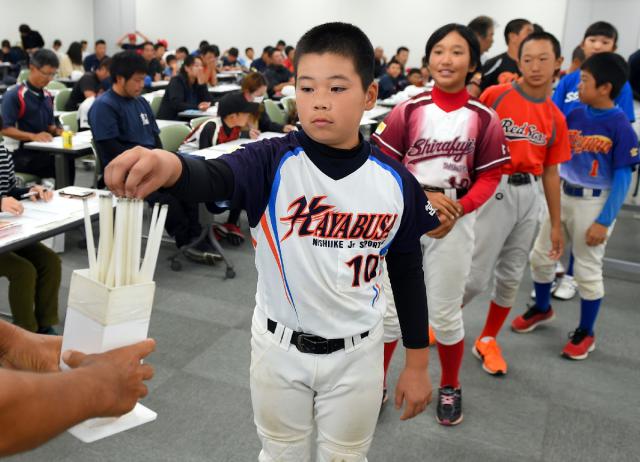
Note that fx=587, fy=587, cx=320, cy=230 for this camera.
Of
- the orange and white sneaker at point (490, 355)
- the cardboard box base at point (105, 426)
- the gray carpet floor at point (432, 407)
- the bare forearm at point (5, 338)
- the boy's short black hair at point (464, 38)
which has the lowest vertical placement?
the gray carpet floor at point (432, 407)

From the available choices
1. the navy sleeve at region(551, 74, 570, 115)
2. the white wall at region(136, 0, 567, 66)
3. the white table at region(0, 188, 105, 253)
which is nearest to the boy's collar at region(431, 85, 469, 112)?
the white table at region(0, 188, 105, 253)

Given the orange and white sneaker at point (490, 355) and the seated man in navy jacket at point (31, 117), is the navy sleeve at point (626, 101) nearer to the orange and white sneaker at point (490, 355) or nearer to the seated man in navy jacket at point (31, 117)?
the orange and white sneaker at point (490, 355)

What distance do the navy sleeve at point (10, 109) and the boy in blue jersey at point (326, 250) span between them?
12.3 feet

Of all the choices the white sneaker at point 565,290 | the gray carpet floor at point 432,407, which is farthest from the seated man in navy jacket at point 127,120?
the white sneaker at point 565,290

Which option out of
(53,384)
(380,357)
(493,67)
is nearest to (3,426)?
(53,384)

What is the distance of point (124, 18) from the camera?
56.4ft

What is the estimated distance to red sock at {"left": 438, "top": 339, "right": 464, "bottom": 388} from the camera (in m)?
2.35

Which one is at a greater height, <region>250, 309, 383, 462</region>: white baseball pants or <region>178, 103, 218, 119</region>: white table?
<region>178, 103, 218, 119</region>: white table

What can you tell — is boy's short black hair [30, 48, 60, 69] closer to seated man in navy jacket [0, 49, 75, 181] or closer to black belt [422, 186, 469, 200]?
seated man in navy jacket [0, 49, 75, 181]

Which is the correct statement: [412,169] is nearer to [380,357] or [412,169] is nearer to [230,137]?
[380,357]

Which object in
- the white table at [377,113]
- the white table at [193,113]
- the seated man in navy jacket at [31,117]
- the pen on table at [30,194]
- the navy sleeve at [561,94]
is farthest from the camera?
the white table at [377,113]

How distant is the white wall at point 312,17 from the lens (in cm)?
1377

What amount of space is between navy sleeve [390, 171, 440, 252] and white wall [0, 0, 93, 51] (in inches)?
638

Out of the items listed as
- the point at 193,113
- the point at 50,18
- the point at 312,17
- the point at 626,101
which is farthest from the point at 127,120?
the point at 50,18
